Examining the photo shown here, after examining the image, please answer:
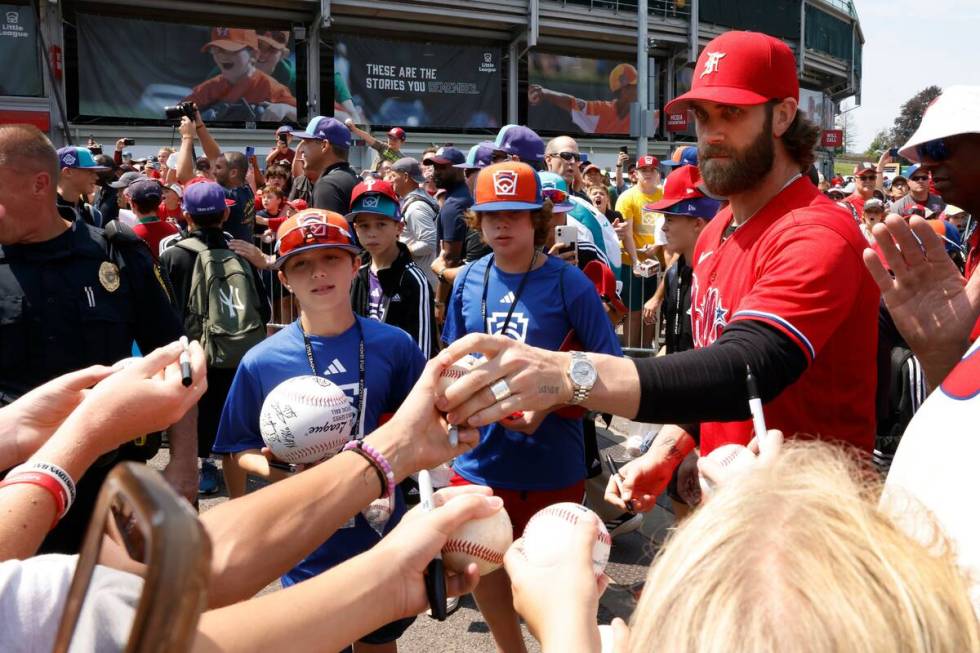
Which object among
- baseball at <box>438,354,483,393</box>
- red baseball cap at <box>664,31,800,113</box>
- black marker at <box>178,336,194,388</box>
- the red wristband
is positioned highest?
red baseball cap at <box>664,31,800,113</box>

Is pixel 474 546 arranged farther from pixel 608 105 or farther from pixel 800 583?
pixel 608 105

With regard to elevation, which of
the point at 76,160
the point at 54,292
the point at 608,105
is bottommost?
the point at 54,292

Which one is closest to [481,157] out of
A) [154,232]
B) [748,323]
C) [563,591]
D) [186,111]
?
[186,111]

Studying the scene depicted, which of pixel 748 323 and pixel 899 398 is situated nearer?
pixel 748 323

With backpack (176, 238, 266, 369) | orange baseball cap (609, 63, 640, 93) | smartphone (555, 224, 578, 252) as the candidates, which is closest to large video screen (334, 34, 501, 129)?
orange baseball cap (609, 63, 640, 93)

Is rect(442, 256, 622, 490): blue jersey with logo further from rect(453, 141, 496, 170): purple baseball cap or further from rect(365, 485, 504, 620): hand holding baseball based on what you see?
rect(453, 141, 496, 170): purple baseball cap

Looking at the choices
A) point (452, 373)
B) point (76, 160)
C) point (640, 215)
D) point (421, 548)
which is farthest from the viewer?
point (640, 215)

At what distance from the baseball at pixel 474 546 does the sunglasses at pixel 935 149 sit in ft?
6.27

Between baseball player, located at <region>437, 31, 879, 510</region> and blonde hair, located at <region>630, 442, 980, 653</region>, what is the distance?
3.17ft

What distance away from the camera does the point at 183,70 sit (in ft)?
76.7

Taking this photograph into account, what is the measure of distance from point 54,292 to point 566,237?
2947 millimetres

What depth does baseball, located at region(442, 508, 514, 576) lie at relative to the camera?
5.83 ft

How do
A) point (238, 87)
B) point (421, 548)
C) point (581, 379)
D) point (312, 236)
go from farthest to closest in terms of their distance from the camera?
point (238, 87) → point (312, 236) → point (581, 379) → point (421, 548)

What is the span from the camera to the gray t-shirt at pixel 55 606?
949 millimetres
